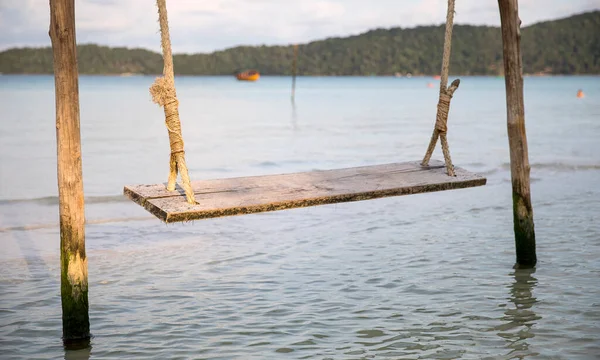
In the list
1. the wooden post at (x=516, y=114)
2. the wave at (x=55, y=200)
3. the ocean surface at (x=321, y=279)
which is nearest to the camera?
the ocean surface at (x=321, y=279)

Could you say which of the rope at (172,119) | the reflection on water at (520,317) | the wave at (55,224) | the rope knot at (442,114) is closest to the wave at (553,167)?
the wave at (55,224)

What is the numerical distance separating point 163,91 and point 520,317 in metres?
3.42

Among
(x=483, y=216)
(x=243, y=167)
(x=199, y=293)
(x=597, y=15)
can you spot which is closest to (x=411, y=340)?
(x=199, y=293)

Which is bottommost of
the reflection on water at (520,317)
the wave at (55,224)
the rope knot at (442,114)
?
the reflection on water at (520,317)

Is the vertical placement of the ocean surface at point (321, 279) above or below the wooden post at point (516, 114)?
below

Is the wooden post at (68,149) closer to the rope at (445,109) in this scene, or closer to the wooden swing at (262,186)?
the wooden swing at (262,186)

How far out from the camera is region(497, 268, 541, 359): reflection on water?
219 inches

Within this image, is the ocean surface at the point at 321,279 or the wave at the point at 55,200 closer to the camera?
the ocean surface at the point at 321,279

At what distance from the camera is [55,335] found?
231 inches

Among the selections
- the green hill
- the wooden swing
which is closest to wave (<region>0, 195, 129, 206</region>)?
the wooden swing

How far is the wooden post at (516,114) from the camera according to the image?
6.72 m

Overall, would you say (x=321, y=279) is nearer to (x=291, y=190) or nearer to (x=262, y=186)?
(x=262, y=186)

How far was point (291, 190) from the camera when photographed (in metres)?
5.40

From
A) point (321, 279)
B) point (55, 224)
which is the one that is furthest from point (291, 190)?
point (55, 224)
